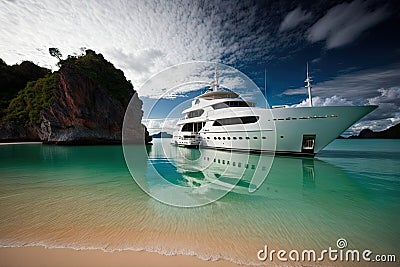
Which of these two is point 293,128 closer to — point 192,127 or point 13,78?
point 192,127

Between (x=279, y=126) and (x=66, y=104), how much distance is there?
Result: 31974mm

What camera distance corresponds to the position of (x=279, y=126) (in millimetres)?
12695

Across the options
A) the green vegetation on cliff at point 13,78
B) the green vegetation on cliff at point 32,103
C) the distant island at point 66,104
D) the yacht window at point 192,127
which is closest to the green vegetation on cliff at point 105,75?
the distant island at point 66,104

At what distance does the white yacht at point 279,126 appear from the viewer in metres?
11.4

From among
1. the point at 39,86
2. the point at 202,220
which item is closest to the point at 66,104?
the point at 39,86

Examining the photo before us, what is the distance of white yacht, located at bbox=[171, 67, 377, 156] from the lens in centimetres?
1142

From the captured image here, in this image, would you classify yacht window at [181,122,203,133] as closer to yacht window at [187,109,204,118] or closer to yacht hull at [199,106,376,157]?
yacht window at [187,109,204,118]

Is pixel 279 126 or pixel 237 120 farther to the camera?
pixel 237 120

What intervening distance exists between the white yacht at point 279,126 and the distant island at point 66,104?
11251mm

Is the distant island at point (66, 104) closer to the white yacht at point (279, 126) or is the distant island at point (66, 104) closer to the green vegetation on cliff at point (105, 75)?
the green vegetation on cliff at point (105, 75)

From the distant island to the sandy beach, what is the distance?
20846mm

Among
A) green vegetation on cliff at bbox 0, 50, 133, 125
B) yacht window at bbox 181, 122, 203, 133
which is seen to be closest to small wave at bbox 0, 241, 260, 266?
yacht window at bbox 181, 122, 203, 133

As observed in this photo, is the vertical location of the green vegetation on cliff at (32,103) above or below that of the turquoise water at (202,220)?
above

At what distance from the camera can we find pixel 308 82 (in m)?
13.1
